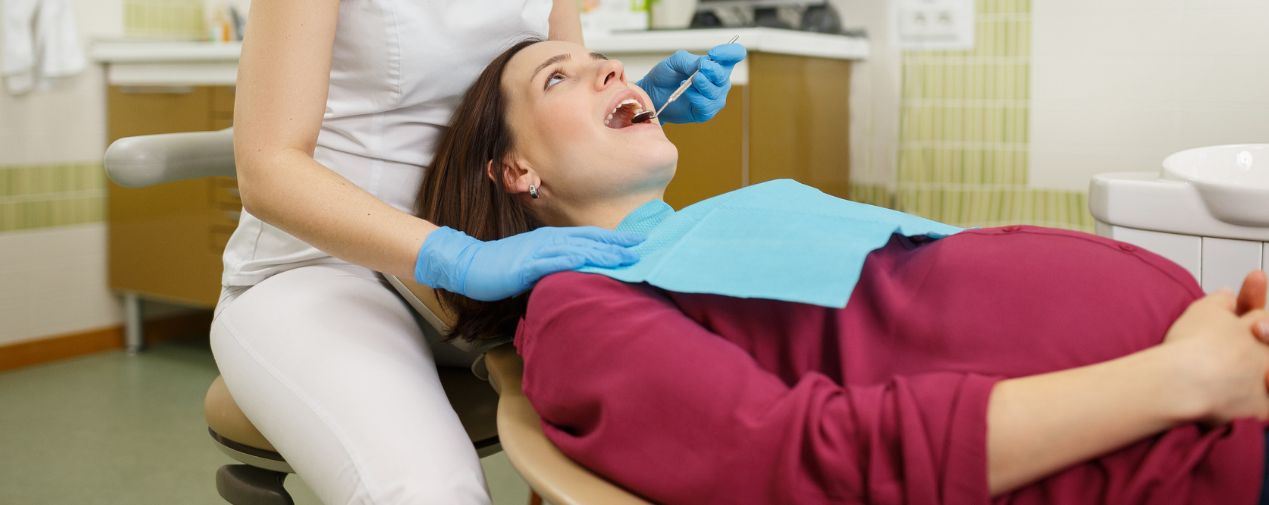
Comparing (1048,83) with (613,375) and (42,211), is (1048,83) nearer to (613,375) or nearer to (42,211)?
(613,375)

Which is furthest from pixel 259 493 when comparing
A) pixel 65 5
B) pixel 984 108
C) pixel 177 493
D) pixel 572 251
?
pixel 65 5

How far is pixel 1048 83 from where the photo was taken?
263 cm

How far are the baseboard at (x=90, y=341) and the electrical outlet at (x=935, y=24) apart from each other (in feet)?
6.60

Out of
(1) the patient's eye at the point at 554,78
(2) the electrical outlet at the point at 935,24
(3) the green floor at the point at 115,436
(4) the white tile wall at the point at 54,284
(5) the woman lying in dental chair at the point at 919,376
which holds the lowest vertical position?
(3) the green floor at the point at 115,436

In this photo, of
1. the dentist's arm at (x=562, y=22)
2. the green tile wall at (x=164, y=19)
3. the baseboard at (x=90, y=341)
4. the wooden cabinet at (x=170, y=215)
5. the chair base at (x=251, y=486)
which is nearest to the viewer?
the chair base at (x=251, y=486)

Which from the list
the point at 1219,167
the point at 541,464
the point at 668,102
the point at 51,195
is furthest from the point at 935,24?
the point at 51,195

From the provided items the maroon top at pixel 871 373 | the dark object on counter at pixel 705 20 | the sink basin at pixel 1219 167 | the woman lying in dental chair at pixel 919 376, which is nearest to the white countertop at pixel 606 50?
the dark object on counter at pixel 705 20

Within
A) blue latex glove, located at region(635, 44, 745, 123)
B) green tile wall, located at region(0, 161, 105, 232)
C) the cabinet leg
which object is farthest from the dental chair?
the cabinet leg

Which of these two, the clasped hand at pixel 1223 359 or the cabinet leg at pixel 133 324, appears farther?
the cabinet leg at pixel 133 324

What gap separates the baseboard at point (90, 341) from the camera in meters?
3.31

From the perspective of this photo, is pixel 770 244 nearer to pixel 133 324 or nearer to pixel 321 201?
pixel 321 201

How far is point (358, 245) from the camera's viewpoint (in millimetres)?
1154

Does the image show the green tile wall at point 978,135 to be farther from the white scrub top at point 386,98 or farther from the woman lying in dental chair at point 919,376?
the woman lying in dental chair at point 919,376

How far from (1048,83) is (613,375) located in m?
2.07
